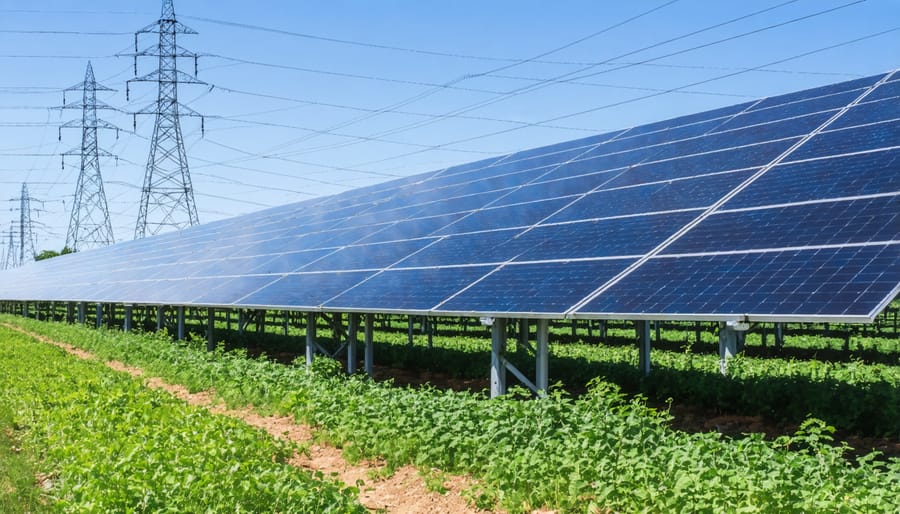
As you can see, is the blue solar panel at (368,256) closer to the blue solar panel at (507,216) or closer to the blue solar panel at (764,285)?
the blue solar panel at (507,216)

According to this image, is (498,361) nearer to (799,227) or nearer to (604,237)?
(604,237)

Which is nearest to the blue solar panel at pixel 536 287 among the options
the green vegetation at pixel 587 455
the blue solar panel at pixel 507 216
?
the green vegetation at pixel 587 455

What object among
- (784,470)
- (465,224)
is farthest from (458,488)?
(465,224)

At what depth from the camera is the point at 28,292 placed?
4881 cm

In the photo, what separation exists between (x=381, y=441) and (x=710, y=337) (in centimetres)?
2850

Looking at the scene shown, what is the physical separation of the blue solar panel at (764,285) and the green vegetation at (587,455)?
4.16 feet

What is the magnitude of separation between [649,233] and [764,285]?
11.0 ft

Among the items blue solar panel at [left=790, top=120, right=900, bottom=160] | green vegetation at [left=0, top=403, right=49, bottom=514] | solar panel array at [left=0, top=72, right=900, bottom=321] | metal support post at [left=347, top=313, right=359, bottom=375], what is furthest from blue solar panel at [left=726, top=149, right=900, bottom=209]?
green vegetation at [left=0, top=403, right=49, bottom=514]

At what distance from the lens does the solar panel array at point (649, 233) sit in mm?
9312

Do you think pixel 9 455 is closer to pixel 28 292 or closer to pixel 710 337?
pixel 710 337

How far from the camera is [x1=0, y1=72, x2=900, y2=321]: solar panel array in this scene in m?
9.31

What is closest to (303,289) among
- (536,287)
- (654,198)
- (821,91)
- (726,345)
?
(536,287)

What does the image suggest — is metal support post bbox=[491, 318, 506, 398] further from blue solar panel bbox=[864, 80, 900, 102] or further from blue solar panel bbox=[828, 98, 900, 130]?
blue solar panel bbox=[864, 80, 900, 102]

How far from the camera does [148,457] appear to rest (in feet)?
27.5
